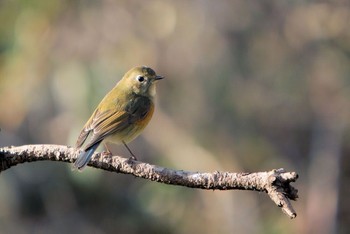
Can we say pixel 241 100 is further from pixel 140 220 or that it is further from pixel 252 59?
pixel 140 220

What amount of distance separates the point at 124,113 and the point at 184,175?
217cm

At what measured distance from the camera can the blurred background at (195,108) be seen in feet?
31.7

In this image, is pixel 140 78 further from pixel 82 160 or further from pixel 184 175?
pixel 184 175

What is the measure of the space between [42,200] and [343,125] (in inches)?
184

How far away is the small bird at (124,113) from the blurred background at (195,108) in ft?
10.1

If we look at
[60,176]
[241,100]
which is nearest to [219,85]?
[241,100]

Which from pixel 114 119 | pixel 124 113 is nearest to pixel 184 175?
pixel 114 119

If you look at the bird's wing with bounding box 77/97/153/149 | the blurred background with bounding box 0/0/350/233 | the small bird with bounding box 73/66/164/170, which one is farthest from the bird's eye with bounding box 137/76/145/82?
the blurred background with bounding box 0/0/350/233

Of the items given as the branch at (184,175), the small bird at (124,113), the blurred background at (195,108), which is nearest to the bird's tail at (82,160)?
the branch at (184,175)

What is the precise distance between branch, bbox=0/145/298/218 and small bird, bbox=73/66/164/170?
72 cm

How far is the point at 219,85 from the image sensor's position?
10.6 meters

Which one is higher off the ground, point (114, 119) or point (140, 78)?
point (140, 78)

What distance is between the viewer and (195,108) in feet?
35.4

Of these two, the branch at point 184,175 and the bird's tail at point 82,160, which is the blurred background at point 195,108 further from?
the branch at point 184,175
